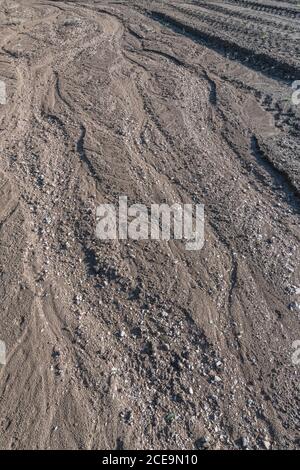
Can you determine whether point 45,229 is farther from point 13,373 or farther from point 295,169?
point 295,169

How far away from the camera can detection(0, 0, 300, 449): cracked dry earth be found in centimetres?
460

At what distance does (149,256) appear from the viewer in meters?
6.09

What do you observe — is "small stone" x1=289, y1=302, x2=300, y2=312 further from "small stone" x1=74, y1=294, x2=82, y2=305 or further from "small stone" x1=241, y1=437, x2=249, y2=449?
"small stone" x1=74, y1=294, x2=82, y2=305

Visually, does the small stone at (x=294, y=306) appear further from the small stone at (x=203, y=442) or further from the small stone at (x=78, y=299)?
the small stone at (x=78, y=299)

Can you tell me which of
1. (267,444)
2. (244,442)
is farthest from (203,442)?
(267,444)

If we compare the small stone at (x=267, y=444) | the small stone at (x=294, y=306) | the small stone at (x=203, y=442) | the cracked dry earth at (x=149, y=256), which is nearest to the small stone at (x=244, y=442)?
the cracked dry earth at (x=149, y=256)

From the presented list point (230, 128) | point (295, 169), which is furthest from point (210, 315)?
point (230, 128)

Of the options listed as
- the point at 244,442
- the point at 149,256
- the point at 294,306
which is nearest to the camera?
the point at 244,442

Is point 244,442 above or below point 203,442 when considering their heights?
above

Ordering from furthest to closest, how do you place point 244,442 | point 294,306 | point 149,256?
1. point 149,256
2. point 294,306
3. point 244,442

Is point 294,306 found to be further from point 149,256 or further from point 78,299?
point 78,299

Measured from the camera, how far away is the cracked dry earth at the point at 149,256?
4.60 meters

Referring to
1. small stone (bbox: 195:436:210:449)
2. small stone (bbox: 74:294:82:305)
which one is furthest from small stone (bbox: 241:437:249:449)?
small stone (bbox: 74:294:82:305)

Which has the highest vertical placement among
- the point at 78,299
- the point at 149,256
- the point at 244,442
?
the point at 149,256
